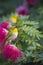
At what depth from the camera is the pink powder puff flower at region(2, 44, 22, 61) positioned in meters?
0.79

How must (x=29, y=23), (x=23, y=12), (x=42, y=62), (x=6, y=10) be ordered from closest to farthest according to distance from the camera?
(x=42, y=62) → (x=29, y=23) → (x=23, y=12) → (x=6, y=10)

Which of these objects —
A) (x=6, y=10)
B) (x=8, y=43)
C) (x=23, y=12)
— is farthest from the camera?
(x=6, y=10)

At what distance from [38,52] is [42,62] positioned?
67 millimetres

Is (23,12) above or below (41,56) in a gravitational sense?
above

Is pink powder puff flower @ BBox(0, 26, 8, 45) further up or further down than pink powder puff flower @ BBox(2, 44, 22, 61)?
further up

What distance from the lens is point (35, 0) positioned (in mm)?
1658

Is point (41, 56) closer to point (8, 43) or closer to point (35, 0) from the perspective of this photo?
point (8, 43)

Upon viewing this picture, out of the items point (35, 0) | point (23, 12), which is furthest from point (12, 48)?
point (35, 0)

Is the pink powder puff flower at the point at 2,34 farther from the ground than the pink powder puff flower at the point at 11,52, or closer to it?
farther from the ground

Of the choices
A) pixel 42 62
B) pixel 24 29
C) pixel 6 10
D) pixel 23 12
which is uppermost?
pixel 6 10

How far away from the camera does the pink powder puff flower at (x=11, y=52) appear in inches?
31.1

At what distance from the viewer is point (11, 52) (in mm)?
800

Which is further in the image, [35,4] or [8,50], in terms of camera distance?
[35,4]

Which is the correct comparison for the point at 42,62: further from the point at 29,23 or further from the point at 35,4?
the point at 35,4
